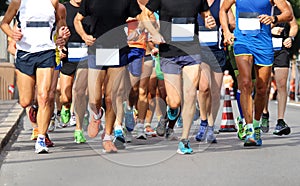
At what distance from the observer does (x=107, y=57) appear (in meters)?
9.75

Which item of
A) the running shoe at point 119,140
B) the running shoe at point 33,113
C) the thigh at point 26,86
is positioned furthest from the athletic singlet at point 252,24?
the running shoe at point 33,113

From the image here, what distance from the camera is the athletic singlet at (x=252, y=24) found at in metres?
10.2

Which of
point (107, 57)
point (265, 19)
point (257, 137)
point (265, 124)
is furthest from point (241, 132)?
point (107, 57)

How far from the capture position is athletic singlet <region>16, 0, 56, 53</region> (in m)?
9.68

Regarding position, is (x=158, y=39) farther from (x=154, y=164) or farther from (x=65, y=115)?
(x=65, y=115)

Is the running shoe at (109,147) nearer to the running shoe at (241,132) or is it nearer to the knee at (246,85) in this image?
the knee at (246,85)

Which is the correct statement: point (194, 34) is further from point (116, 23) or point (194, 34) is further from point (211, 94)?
point (211, 94)

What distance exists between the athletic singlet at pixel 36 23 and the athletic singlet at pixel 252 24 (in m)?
2.22

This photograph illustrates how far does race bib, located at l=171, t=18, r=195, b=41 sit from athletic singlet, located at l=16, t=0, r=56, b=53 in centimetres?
139

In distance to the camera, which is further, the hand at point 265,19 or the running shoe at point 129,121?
the running shoe at point 129,121

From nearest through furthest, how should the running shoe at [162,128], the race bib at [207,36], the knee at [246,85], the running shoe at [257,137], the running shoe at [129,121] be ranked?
the knee at [246,85]
the running shoe at [257,137]
the race bib at [207,36]
the running shoe at [129,121]
the running shoe at [162,128]

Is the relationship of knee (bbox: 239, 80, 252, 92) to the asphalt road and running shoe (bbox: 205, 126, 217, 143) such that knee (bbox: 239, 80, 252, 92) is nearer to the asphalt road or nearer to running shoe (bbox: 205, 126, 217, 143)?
the asphalt road

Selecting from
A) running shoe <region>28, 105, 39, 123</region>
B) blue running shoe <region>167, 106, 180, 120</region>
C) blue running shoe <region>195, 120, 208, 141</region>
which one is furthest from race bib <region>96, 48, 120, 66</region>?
running shoe <region>28, 105, 39, 123</region>

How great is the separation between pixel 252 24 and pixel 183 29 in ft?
3.31
